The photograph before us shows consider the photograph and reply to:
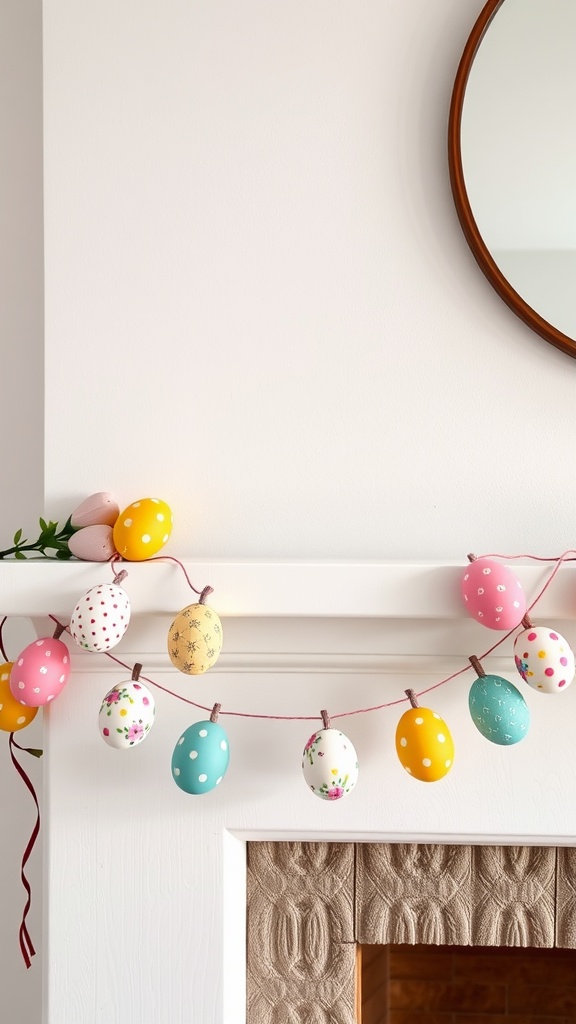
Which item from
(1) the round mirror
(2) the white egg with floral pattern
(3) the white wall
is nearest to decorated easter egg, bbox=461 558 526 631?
(2) the white egg with floral pattern

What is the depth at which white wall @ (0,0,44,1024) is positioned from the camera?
3.86 feet

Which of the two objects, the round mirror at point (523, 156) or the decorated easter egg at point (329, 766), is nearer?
the decorated easter egg at point (329, 766)

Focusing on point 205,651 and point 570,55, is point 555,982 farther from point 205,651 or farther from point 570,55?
point 570,55

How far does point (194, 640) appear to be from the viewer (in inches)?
30.3

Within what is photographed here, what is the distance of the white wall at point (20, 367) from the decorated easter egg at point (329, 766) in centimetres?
54

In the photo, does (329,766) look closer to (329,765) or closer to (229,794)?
(329,765)

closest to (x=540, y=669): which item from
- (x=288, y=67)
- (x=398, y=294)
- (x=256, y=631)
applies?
(x=256, y=631)

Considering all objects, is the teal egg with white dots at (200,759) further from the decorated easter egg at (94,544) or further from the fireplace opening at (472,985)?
the fireplace opening at (472,985)

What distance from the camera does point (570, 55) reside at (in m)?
0.91

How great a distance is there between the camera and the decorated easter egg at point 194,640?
771 mm

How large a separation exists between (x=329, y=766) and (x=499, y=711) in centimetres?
17

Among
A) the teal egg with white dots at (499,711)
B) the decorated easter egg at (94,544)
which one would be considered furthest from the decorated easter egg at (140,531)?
the teal egg with white dots at (499,711)

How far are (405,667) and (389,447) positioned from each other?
25 centimetres

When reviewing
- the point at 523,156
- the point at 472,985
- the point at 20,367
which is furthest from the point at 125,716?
the point at 472,985
